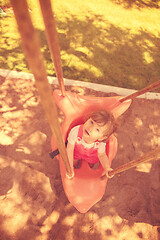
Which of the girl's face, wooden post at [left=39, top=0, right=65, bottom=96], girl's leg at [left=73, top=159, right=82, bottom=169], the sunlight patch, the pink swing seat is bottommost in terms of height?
the sunlight patch

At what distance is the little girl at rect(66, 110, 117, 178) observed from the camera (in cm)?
143

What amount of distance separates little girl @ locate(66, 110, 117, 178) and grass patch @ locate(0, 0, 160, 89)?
141 cm

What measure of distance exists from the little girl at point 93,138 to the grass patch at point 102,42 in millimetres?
1408

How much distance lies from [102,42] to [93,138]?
8.39 feet

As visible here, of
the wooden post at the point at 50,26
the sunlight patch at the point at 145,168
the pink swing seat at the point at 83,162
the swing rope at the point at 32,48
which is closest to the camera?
the swing rope at the point at 32,48

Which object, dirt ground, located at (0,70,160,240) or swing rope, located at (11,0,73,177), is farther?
dirt ground, located at (0,70,160,240)

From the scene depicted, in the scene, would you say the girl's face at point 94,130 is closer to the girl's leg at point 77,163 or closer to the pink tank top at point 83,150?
the pink tank top at point 83,150

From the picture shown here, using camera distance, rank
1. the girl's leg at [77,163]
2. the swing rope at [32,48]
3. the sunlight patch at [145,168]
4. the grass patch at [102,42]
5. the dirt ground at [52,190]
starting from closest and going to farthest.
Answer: the swing rope at [32,48], the dirt ground at [52,190], the girl's leg at [77,163], the sunlight patch at [145,168], the grass patch at [102,42]

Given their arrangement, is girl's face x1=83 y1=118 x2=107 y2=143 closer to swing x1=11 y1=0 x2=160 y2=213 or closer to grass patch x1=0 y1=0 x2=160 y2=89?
swing x1=11 y1=0 x2=160 y2=213

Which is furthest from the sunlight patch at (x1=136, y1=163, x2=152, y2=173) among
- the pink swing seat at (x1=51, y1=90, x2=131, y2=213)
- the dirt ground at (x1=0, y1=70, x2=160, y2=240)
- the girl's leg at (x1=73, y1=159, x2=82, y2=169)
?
the girl's leg at (x1=73, y1=159, x2=82, y2=169)

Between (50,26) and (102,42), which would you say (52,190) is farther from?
Answer: (102,42)

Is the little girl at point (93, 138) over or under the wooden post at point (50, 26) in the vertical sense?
under

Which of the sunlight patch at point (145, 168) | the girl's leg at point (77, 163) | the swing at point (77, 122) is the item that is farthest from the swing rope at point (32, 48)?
the sunlight patch at point (145, 168)

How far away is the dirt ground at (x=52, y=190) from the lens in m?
1.75
